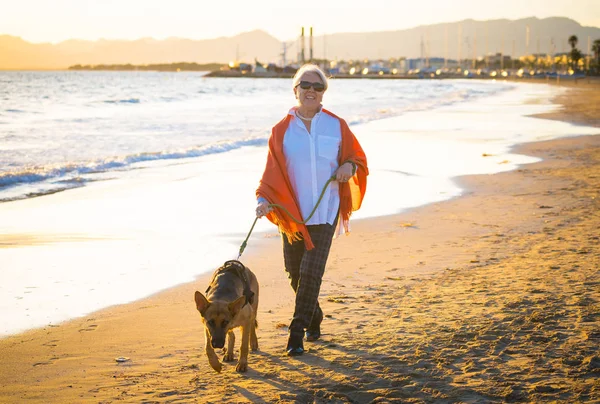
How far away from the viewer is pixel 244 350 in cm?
468

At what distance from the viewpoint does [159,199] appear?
1234 cm

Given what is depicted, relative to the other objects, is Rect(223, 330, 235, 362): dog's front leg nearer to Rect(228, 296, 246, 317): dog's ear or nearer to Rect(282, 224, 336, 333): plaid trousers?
Rect(282, 224, 336, 333): plaid trousers

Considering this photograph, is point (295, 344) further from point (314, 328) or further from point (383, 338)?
point (383, 338)

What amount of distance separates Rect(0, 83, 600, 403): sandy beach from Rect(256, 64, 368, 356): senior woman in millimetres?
469

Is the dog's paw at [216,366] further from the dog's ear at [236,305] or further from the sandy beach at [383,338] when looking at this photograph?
the dog's ear at [236,305]

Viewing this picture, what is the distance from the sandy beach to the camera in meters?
4.32

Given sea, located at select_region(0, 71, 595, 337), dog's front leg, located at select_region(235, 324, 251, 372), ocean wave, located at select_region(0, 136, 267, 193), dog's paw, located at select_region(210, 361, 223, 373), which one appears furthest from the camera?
ocean wave, located at select_region(0, 136, 267, 193)

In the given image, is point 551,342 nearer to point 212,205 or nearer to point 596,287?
point 596,287

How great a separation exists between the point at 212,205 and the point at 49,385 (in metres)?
7.15

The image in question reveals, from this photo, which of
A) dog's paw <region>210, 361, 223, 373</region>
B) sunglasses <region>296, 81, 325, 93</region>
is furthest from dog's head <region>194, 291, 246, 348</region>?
sunglasses <region>296, 81, 325, 93</region>

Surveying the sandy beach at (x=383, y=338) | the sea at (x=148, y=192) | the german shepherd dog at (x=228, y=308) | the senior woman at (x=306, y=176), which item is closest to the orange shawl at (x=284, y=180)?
the senior woman at (x=306, y=176)

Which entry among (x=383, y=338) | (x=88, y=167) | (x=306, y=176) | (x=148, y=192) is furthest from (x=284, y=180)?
(x=88, y=167)

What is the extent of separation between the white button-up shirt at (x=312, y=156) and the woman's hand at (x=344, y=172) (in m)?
0.12

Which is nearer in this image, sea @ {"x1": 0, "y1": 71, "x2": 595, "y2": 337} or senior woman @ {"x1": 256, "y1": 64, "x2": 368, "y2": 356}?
senior woman @ {"x1": 256, "y1": 64, "x2": 368, "y2": 356}
